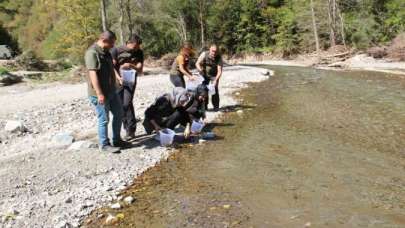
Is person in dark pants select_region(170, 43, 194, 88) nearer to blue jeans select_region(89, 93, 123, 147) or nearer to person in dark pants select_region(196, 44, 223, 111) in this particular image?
person in dark pants select_region(196, 44, 223, 111)

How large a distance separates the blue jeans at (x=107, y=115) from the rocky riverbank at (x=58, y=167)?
29 cm

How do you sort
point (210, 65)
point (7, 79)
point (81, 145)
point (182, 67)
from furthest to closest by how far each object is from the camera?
point (7, 79) < point (210, 65) < point (182, 67) < point (81, 145)

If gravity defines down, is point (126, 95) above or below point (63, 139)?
above

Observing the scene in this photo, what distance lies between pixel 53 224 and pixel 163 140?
3.60m

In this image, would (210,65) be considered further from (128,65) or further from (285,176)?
(285,176)

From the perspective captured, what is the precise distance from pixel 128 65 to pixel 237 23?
45.8m

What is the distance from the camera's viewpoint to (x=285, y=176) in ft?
23.9

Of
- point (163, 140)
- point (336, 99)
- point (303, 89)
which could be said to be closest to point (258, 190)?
point (163, 140)

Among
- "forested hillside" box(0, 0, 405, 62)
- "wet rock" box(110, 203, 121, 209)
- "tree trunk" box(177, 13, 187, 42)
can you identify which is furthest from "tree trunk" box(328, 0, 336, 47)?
"wet rock" box(110, 203, 121, 209)

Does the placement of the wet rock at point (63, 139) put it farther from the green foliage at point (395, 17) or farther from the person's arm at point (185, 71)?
the green foliage at point (395, 17)

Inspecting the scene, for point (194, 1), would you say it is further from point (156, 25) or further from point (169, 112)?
point (169, 112)

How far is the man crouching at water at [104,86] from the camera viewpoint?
7.87m

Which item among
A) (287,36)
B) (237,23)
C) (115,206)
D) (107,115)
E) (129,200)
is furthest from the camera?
(237,23)

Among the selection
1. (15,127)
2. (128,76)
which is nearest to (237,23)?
(15,127)
